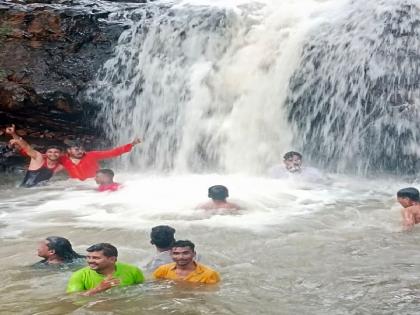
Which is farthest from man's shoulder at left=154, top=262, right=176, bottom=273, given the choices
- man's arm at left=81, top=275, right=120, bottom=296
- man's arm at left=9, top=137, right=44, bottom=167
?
man's arm at left=9, top=137, right=44, bottom=167

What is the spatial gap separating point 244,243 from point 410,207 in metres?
2.02

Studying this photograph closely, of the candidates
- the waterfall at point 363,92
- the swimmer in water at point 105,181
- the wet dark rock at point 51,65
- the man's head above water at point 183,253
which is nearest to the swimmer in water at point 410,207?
the man's head above water at point 183,253

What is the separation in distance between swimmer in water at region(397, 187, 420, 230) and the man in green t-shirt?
3.42 meters

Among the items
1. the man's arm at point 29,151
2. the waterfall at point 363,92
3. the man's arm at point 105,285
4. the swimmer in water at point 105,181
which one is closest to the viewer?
the man's arm at point 105,285

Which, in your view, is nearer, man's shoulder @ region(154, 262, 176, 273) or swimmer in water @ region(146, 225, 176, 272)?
man's shoulder @ region(154, 262, 176, 273)

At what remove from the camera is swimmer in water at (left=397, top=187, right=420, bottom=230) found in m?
6.91

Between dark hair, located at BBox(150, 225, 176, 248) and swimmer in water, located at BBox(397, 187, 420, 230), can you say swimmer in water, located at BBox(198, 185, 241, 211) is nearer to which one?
swimmer in water, located at BBox(397, 187, 420, 230)

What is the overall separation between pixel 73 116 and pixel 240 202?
6.41m

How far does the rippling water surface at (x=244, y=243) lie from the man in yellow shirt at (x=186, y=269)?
5.2 inches

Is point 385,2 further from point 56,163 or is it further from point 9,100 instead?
point 9,100

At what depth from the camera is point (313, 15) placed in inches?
532

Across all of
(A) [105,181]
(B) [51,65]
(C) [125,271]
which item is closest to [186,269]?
(C) [125,271]

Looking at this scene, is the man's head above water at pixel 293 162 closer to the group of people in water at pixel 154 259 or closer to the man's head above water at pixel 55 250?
the group of people in water at pixel 154 259

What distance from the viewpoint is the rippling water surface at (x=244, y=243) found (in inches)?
184
